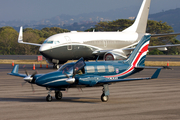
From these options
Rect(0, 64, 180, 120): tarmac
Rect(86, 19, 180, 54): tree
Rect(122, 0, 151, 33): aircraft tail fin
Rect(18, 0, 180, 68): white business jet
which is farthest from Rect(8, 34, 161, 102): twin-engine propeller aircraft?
Rect(86, 19, 180, 54): tree

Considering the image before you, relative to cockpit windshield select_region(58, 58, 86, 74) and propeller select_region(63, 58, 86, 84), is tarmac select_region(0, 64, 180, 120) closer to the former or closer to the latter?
Result: propeller select_region(63, 58, 86, 84)

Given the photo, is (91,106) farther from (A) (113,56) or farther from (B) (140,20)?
(B) (140,20)

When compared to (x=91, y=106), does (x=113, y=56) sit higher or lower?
higher

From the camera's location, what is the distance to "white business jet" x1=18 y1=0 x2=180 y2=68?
38688 mm

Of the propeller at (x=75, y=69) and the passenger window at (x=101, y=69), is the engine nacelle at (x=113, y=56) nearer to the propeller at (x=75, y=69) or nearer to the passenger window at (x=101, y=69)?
the passenger window at (x=101, y=69)

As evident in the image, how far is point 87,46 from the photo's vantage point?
4075cm

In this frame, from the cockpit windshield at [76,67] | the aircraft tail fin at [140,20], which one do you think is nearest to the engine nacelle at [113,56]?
the aircraft tail fin at [140,20]

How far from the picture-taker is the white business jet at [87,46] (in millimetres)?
38688

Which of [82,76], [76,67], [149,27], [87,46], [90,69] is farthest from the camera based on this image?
[149,27]

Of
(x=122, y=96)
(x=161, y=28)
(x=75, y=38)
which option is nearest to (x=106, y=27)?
(x=161, y=28)

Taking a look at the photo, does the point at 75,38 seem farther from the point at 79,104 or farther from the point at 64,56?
the point at 79,104

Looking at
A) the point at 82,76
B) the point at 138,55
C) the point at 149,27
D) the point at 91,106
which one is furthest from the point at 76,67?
the point at 149,27

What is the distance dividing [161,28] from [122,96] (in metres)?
113

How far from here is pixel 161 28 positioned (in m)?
127
